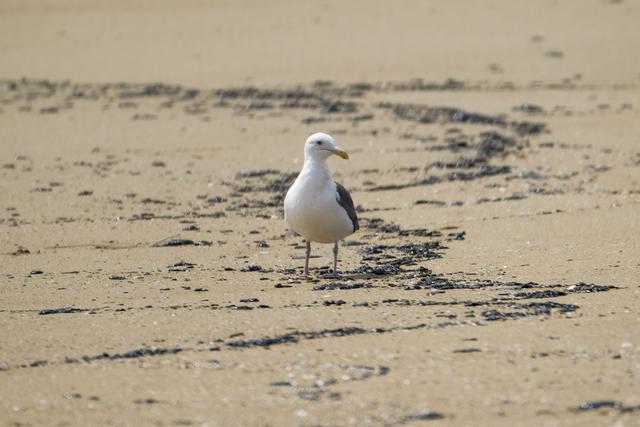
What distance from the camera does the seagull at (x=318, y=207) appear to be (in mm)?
8117

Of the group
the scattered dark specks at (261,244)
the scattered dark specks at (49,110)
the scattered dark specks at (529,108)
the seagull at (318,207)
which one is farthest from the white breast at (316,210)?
the scattered dark specks at (49,110)

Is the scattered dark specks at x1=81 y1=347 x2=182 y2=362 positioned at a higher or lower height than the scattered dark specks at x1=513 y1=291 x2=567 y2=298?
lower

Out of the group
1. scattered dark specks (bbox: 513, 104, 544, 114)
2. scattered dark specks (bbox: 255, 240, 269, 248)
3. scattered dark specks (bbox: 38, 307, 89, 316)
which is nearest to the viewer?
scattered dark specks (bbox: 38, 307, 89, 316)

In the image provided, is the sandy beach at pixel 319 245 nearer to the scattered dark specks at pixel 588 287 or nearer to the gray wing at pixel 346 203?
the scattered dark specks at pixel 588 287

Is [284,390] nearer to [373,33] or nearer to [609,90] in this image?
[609,90]

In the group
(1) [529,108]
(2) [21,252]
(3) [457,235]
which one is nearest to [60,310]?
(2) [21,252]

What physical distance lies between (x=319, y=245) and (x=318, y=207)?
1.40 meters

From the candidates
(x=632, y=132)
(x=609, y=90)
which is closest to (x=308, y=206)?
(x=632, y=132)

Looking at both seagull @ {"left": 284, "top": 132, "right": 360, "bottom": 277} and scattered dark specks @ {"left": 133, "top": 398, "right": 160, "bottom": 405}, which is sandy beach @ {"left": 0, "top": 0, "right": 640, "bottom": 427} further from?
seagull @ {"left": 284, "top": 132, "right": 360, "bottom": 277}

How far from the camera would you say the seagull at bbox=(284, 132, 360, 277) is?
8.12 m

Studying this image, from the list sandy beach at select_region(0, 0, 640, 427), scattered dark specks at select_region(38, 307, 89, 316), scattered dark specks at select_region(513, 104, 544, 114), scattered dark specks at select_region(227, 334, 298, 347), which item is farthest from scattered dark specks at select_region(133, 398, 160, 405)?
scattered dark specks at select_region(513, 104, 544, 114)

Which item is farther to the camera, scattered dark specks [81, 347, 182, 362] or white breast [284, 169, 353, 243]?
white breast [284, 169, 353, 243]

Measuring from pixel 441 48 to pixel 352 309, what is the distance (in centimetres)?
1125

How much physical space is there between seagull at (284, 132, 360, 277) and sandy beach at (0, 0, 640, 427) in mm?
277
